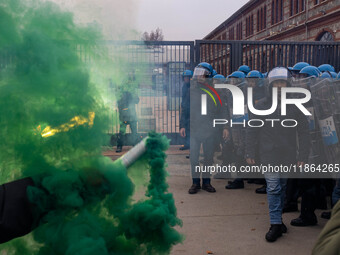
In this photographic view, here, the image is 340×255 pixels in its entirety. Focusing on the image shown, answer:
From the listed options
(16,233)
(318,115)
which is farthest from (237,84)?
(16,233)

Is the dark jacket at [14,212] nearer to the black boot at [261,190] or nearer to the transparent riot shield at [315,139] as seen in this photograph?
the transparent riot shield at [315,139]

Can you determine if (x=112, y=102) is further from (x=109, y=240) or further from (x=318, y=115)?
(x=318, y=115)

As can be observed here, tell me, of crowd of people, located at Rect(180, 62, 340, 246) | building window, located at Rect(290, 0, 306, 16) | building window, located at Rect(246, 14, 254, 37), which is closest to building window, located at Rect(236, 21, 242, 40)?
building window, located at Rect(246, 14, 254, 37)

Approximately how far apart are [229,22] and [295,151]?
41271 mm

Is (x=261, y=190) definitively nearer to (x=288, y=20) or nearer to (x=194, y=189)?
(x=194, y=189)

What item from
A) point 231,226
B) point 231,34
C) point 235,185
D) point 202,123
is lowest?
point 231,226

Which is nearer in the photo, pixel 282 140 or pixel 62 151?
pixel 62 151

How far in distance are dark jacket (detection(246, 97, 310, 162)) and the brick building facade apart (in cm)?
1840

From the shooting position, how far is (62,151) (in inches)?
58.2

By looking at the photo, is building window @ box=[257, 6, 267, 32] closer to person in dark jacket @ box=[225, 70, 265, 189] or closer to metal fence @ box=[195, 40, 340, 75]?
metal fence @ box=[195, 40, 340, 75]

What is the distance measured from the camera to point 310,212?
4.36 m

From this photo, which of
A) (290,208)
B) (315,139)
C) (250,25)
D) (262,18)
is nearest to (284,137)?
(315,139)

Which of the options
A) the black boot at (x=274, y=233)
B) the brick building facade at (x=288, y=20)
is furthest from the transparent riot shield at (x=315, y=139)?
the brick building facade at (x=288, y=20)

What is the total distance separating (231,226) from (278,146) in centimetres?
119
